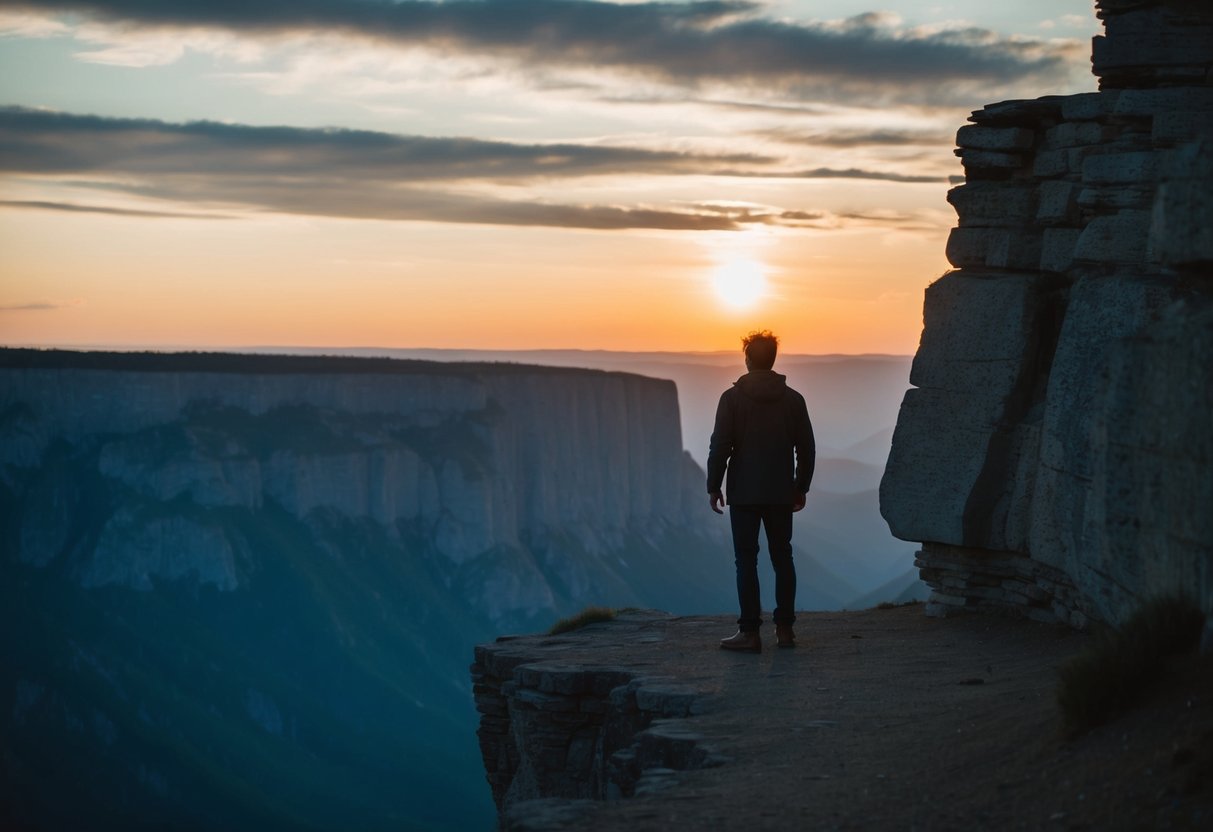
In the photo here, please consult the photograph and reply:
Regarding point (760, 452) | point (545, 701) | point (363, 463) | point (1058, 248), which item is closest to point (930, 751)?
point (760, 452)

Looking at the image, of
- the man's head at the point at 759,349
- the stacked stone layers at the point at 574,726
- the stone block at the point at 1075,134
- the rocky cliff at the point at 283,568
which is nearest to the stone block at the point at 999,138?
the stone block at the point at 1075,134

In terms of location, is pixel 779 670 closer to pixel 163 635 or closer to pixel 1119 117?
pixel 1119 117

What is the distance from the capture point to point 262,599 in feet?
317

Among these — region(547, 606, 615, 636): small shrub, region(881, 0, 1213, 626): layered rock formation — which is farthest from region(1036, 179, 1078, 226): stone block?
region(547, 606, 615, 636): small shrub

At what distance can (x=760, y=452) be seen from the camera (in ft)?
41.2

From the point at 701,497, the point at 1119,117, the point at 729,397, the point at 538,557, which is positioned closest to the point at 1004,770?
the point at 729,397

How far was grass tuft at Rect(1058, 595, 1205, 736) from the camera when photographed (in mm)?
7410

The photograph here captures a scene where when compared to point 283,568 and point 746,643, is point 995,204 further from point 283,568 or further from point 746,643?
A: point 283,568

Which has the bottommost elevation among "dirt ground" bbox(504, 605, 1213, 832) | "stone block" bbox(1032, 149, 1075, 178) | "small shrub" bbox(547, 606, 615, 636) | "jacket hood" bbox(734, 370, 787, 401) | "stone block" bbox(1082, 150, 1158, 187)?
"small shrub" bbox(547, 606, 615, 636)

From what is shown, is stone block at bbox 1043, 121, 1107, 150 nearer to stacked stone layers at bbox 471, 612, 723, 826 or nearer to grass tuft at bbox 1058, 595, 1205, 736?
stacked stone layers at bbox 471, 612, 723, 826

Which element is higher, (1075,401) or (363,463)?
(1075,401)

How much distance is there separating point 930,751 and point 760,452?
4.57 meters

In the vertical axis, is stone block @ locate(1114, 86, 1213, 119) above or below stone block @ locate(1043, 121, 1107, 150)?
above

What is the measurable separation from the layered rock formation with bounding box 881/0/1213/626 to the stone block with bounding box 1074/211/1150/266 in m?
0.01
